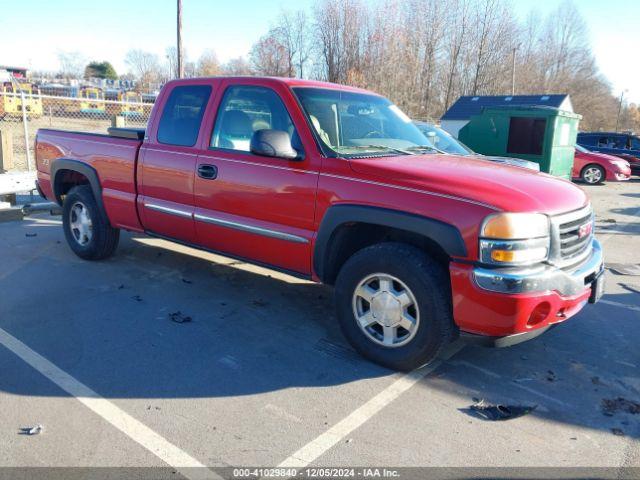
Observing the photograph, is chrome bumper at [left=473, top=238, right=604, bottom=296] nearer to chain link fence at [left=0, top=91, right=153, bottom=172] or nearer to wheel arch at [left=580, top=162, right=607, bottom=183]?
chain link fence at [left=0, top=91, right=153, bottom=172]

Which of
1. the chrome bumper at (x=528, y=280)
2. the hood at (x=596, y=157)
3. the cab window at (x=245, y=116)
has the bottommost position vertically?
the chrome bumper at (x=528, y=280)

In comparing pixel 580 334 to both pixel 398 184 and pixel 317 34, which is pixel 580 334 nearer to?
pixel 398 184

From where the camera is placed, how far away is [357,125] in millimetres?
4371

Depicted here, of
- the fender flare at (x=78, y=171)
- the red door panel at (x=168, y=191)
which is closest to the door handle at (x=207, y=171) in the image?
the red door panel at (x=168, y=191)

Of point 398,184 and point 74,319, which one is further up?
point 398,184

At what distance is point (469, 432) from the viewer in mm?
3018

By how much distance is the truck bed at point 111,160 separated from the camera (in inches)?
210

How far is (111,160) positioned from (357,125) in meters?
2.69

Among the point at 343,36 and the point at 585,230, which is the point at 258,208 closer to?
the point at 585,230

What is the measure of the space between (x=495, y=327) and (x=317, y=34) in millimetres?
45135

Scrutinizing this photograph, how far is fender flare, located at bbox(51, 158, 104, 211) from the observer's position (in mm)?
5672

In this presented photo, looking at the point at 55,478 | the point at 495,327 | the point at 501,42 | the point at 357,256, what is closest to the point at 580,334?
the point at 495,327

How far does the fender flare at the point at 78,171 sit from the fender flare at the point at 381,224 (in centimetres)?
296

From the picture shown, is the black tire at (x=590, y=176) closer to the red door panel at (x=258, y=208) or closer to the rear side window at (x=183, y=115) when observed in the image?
the rear side window at (x=183, y=115)
